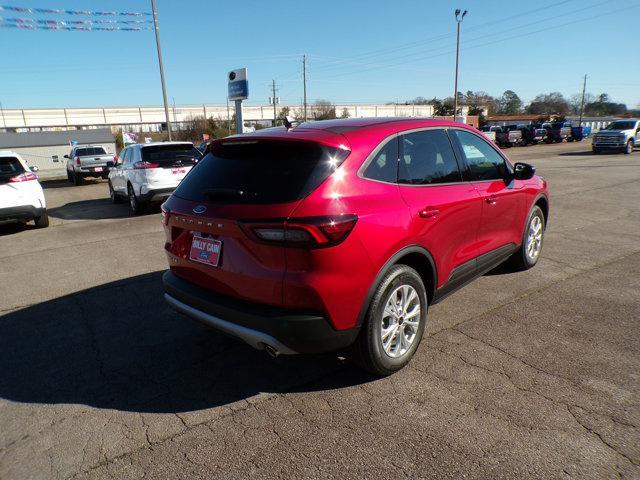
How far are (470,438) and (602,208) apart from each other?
29.6ft

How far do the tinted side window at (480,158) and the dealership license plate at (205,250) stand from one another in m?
2.40

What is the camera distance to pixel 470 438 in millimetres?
2623

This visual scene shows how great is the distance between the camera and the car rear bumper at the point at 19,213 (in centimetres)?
861

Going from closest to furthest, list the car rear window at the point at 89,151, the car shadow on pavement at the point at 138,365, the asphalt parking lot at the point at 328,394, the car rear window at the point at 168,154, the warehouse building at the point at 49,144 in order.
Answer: the asphalt parking lot at the point at 328,394 → the car shadow on pavement at the point at 138,365 → the car rear window at the point at 168,154 → the car rear window at the point at 89,151 → the warehouse building at the point at 49,144

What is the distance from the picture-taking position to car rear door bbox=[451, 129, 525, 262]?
4176 millimetres

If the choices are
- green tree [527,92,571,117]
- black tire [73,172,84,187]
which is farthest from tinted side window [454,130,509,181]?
green tree [527,92,571,117]

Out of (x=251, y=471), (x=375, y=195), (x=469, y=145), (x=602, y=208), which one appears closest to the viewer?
(x=251, y=471)

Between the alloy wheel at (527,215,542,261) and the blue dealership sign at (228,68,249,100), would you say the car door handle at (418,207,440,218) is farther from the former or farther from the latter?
the blue dealership sign at (228,68,249,100)

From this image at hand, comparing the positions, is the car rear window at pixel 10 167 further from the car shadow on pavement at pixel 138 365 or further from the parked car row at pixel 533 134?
the parked car row at pixel 533 134

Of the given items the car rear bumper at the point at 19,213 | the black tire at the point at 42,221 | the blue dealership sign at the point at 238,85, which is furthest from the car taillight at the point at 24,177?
the blue dealership sign at the point at 238,85

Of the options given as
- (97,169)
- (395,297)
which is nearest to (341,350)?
(395,297)

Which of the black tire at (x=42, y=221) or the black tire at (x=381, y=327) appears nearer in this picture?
the black tire at (x=381, y=327)

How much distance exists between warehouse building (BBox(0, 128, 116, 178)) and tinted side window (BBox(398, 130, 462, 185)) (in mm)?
40566

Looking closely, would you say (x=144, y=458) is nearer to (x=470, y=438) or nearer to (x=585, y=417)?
(x=470, y=438)
